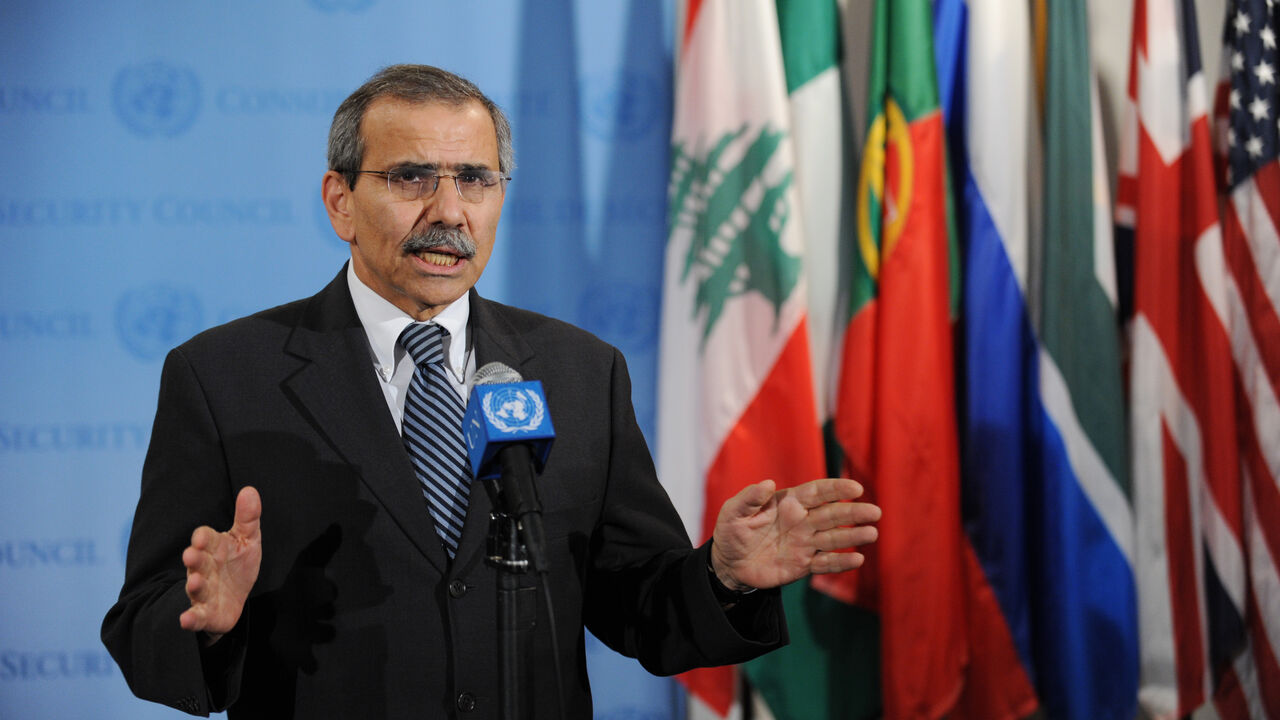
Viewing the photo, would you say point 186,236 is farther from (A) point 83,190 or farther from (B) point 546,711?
(B) point 546,711

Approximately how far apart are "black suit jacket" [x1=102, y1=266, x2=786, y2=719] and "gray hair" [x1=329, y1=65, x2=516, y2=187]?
301 mm

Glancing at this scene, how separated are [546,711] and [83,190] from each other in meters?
2.47

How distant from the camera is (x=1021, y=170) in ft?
10.1

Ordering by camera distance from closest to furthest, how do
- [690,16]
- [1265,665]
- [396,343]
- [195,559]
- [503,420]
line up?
1. [503,420]
2. [195,559]
3. [396,343]
4. [1265,665]
5. [690,16]

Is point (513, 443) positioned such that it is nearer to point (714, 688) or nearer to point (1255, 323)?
point (714, 688)

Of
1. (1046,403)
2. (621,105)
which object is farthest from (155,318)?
(1046,403)

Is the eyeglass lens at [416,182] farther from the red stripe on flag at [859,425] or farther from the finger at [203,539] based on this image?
the red stripe on flag at [859,425]

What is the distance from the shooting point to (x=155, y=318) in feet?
10.5

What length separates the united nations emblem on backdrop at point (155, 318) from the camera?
126 inches

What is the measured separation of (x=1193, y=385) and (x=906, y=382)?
0.89 meters

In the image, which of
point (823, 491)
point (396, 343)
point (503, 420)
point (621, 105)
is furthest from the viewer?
point (621, 105)

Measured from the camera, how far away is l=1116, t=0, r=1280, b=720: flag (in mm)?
3014

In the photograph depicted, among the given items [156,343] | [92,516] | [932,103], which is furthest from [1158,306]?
[92,516]

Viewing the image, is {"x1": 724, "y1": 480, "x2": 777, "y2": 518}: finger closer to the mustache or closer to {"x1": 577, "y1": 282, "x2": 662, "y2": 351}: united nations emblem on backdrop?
the mustache
